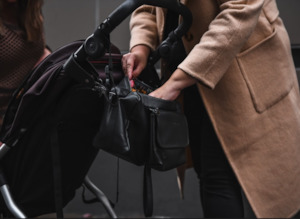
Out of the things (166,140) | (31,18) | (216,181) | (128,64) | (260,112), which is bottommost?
(216,181)

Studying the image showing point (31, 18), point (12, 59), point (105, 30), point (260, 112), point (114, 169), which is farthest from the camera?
point (114, 169)

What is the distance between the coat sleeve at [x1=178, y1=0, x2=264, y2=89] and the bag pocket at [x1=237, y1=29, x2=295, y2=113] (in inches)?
4.8

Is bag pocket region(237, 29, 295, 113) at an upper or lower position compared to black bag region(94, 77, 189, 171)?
lower

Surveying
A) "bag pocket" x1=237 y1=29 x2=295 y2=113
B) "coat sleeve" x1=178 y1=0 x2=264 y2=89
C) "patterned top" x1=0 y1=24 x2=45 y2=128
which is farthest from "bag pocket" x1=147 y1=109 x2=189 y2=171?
"patterned top" x1=0 y1=24 x2=45 y2=128

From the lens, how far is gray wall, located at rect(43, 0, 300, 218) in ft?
10.0

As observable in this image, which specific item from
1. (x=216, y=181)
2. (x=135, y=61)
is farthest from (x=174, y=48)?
(x=216, y=181)

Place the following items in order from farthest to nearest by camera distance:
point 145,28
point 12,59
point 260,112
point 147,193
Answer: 1. point 12,59
2. point 145,28
3. point 260,112
4. point 147,193

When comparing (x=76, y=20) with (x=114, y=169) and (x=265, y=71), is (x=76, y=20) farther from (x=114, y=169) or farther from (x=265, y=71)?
(x=265, y=71)

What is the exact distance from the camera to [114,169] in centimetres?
310

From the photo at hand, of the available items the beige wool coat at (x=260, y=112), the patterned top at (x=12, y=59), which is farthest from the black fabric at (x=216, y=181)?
the patterned top at (x=12, y=59)

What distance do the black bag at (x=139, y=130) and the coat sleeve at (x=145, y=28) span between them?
415 mm

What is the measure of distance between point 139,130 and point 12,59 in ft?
3.61

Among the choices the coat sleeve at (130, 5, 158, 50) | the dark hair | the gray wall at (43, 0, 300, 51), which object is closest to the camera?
the coat sleeve at (130, 5, 158, 50)

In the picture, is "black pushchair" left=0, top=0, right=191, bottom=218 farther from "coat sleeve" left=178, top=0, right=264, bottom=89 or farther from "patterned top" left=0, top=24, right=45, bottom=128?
"patterned top" left=0, top=24, right=45, bottom=128
